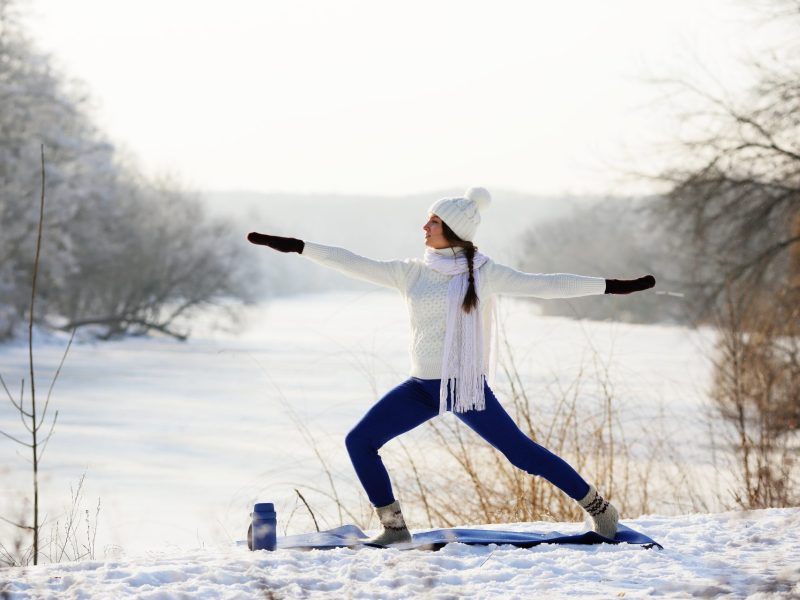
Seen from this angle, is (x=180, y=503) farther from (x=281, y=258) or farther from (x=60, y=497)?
(x=281, y=258)

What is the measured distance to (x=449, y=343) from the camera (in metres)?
4.25

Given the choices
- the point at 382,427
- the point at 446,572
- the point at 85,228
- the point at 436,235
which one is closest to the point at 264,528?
the point at 382,427

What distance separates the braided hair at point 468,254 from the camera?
169 inches

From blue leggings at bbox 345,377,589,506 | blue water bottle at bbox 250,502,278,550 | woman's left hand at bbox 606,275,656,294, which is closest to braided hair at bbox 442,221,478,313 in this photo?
blue leggings at bbox 345,377,589,506

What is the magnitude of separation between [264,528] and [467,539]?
855 mm

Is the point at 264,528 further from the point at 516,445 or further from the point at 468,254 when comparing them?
the point at 468,254

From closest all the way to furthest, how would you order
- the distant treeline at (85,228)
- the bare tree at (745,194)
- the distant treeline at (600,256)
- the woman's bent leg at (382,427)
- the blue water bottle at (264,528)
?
1. the blue water bottle at (264,528)
2. the woman's bent leg at (382,427)
3. the bare tree at (745,194)
4. the distant treeline at (85,228)
5. the distant treeline at (600,256)

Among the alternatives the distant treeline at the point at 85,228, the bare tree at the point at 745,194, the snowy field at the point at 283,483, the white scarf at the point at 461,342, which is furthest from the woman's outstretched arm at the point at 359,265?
the distant treeline at the point at 85,228

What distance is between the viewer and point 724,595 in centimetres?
349

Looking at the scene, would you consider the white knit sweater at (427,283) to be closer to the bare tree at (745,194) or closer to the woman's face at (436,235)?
the woman's face at (436,235)

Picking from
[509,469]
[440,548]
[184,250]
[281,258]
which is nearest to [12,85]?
[184,250]

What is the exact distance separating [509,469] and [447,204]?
8.70 feet

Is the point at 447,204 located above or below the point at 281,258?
below

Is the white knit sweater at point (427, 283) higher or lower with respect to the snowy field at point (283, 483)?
higher
